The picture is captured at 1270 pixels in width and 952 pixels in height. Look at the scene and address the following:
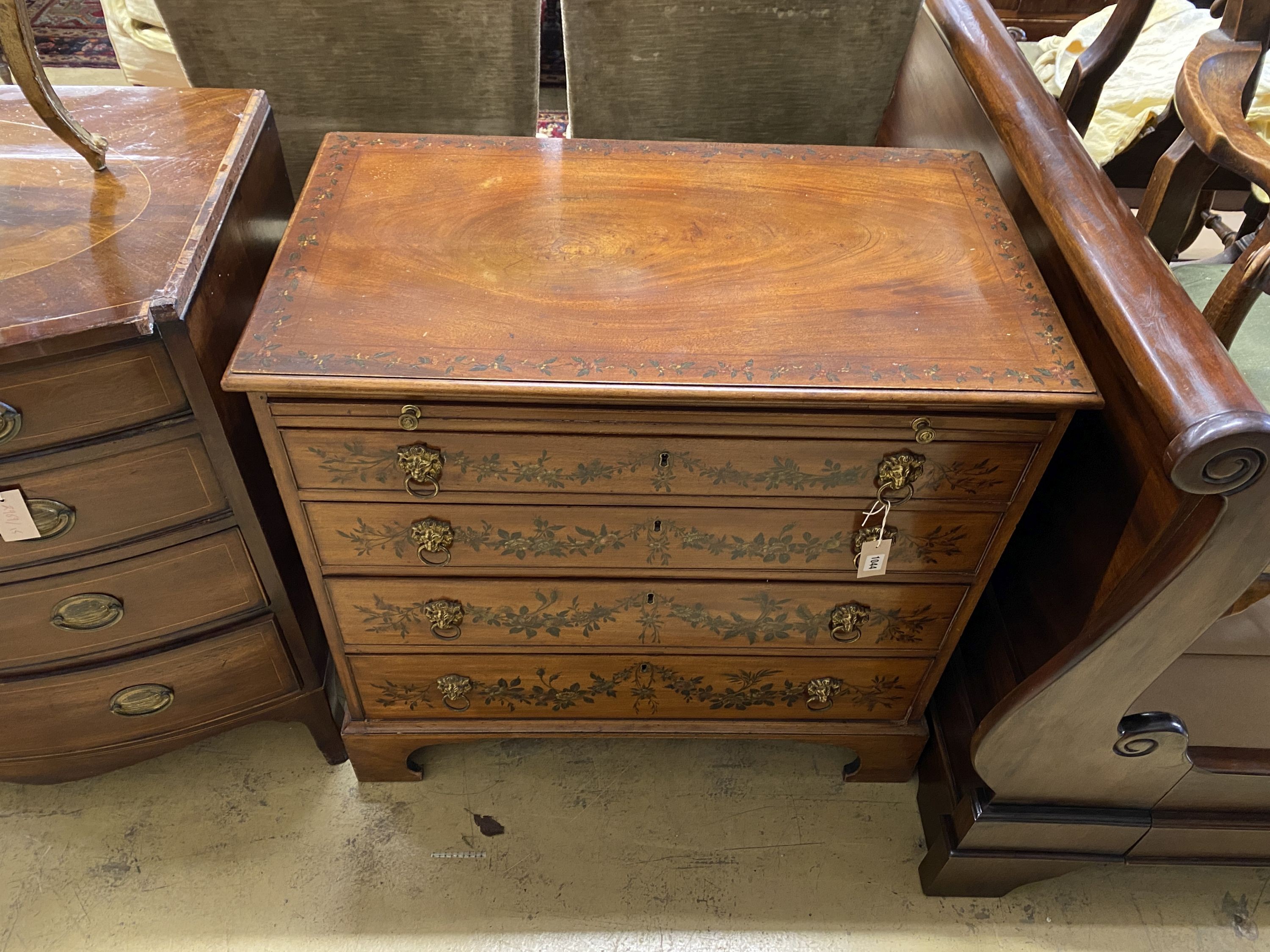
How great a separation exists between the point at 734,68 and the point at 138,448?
4.10ft

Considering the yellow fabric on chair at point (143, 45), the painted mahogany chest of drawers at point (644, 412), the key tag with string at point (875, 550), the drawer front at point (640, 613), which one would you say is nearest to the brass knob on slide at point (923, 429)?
the painted mahogany chest of drawers at point (644, 412)

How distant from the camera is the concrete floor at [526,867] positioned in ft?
4.56

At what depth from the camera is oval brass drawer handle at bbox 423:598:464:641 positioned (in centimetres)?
125

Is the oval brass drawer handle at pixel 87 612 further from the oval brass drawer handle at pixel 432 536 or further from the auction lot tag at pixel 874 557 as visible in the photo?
the auction lot tag at pixel 874 557

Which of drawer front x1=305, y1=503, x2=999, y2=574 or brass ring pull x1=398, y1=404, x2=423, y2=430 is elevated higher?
brass ring pull x1=398, y1=404, x2=423, y2=430

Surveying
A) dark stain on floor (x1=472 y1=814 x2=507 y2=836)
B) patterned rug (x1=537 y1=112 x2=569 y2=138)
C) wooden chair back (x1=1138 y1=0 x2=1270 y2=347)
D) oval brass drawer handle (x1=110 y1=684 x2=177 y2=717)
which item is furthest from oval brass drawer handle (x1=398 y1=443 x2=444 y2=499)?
patterned rug (x1=537 y1=112 x2=569 y2=138)

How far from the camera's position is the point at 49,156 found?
119cm

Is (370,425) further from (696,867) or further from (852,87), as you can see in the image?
(852,87)

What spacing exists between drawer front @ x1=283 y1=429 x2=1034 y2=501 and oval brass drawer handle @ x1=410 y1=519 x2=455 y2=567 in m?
0.05

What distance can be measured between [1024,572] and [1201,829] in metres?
0.48

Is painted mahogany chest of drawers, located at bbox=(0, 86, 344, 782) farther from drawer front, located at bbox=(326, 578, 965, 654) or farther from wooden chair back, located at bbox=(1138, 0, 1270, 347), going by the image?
wooden chair back, located at bbox=(1138, 0, 1270, 347)

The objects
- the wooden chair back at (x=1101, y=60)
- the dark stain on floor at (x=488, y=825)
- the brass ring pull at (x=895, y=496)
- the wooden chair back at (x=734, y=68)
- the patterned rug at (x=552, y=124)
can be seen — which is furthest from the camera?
the patterned rug at (x=552, y=124)

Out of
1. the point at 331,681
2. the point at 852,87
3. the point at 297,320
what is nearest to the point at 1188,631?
the point at 297,320

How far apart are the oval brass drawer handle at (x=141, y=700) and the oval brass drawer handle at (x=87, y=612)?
14 cm
